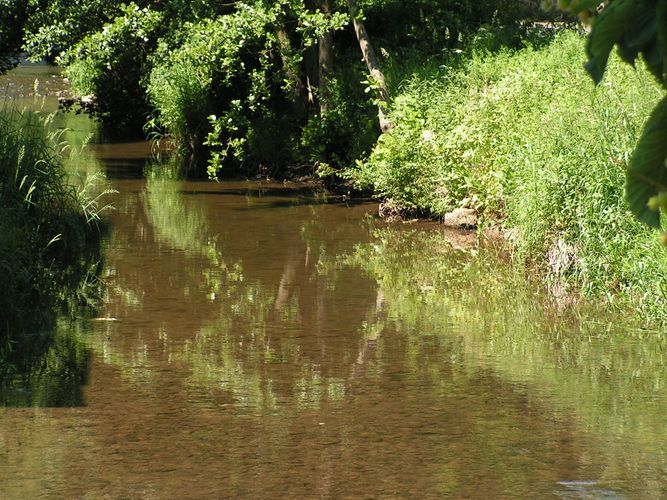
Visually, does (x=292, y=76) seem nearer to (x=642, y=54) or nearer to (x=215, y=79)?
(x=215, y=79)

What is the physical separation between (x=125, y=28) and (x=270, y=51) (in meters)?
2.27

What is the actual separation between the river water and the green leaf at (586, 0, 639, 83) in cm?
387

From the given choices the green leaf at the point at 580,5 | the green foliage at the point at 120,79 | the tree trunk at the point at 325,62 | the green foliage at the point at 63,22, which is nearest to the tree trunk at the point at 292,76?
the tree trunk at the point at 325,62

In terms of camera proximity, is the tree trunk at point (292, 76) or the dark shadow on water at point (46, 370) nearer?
the dark shadow on water at point (46, 370)

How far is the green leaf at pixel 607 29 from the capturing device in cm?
189

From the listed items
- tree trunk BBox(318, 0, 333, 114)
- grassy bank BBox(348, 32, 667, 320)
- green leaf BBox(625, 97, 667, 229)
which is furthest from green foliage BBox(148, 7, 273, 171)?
green leaf BBox(625, 97, 667, 229)

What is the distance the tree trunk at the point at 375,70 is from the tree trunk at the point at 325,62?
25.4 inches

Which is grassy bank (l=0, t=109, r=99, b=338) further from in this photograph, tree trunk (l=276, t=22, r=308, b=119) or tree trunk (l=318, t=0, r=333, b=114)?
tree trunk (l=318, t=0, r=333, b=114)

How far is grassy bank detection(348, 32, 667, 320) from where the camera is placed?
30.6 feet

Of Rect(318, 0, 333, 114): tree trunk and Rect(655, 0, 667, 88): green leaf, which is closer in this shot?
Rect(655, 0, 667, 88): green leaf

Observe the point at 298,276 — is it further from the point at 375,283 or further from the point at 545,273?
the point at 545,273

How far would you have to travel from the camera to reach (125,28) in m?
16.3

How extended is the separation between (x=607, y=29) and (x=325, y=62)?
15158 mm

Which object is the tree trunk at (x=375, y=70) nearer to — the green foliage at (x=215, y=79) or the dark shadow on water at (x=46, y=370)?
the green foliage at (x=215, y=79)
